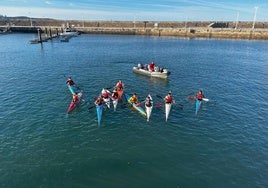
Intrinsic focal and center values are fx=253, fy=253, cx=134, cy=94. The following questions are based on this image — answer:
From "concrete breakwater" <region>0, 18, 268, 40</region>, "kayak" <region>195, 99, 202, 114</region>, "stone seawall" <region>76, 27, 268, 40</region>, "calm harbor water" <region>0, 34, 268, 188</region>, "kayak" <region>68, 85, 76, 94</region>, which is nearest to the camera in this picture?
"calm harbor water" <region>0, 34, 268, 188</region>

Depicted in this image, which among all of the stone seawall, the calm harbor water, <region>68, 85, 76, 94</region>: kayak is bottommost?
the calm harbor water

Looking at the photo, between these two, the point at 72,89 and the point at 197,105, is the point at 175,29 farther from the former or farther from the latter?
the point at 197,105

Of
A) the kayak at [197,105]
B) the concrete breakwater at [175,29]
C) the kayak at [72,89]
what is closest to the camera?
the kayak at [197,105]

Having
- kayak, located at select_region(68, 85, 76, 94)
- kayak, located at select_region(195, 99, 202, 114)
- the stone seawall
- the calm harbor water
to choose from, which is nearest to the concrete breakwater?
the stone seawall

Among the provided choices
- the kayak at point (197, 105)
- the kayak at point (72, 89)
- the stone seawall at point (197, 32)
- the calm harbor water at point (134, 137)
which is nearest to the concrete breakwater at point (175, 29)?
the stone seawall at point (197, 32)

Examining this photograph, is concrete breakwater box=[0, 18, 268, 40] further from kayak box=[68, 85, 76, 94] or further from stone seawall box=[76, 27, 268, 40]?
kayak box=[68, 85, 76, 94]

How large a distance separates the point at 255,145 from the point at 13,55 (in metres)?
73.1

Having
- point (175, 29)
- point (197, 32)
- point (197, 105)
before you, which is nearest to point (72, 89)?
point (197, 105)

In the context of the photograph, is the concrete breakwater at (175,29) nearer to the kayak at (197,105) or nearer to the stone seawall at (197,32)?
the stone seawall at (197,32)

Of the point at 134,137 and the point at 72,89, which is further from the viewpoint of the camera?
the point at 72,89

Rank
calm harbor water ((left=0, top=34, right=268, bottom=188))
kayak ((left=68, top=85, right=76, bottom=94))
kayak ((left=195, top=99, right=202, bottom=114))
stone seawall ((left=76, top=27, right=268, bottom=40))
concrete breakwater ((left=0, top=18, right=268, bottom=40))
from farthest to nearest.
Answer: concrete breakwater ((left=0, top=18, right=268, bottom=40))
stone seawall ((left=76, top=27, right=268, bottom=40))
kayak ((left=68, top=85, right=76, bottom=94))
kayak ((left=195, top=99, right=202, bottom=114))
calm harbor water ((left=0, top=34, right=268, bottom=188))

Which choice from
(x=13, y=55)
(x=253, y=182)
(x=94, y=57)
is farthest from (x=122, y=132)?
(x=13, y=55)

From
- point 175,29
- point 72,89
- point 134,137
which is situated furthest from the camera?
point 175,29

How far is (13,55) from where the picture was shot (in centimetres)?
7756
